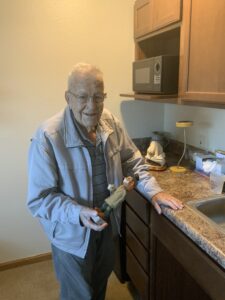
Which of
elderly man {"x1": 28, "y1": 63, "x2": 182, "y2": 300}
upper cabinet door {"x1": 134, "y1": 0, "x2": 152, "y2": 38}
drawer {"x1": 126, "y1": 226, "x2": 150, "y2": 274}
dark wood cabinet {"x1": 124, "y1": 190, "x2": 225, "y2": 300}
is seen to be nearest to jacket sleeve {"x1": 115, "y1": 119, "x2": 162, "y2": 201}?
elderly man {"x1": 28, "y1": 63, "x2": 182, "y2": 300}

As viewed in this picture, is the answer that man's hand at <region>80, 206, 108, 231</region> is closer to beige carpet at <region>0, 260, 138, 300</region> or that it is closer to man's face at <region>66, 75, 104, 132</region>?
man's face at <region>66, 75, 104, 132</region>

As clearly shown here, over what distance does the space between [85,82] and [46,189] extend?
0.49m

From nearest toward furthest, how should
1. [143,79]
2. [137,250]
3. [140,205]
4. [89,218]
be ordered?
[89,218] → [140,205] → [137,250] → [143,79]

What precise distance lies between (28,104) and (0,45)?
1.42ft

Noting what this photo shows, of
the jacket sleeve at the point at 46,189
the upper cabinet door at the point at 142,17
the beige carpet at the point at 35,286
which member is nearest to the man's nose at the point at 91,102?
the jacket sleeve at the point at 46,189

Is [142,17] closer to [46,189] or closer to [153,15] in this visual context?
[153,15]

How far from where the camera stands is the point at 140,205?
1.61 metres

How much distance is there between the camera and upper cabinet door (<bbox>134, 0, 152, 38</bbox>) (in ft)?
5.97

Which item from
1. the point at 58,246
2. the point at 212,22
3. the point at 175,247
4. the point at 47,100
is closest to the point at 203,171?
the point at 175,247

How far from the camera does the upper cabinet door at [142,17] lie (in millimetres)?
1820

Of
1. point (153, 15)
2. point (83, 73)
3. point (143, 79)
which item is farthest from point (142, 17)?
point (83, 73)

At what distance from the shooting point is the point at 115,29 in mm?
2107

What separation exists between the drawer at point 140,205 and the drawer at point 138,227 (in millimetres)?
40

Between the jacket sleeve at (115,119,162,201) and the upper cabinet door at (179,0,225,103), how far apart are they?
41 centimetres
